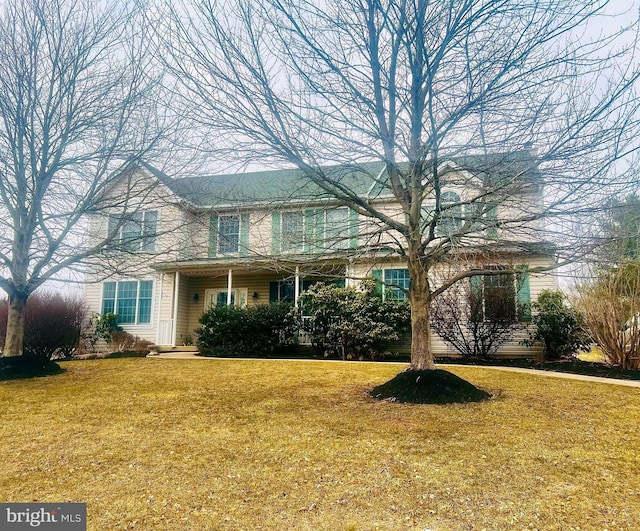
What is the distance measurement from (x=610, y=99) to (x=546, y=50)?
0.92 meters

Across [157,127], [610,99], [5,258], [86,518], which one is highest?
[157,127]

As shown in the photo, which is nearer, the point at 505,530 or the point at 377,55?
the point at 505,530

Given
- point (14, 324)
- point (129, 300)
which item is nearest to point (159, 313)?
point (129, 300)

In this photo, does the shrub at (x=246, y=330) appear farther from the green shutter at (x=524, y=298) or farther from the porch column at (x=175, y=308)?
the green shutter at (x=524, y=298)

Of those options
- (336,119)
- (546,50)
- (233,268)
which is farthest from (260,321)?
(546,50)

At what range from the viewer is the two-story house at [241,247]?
7.07 metres

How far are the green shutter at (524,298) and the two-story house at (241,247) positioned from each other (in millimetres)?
47

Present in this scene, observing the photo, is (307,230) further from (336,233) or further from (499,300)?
(499,300)

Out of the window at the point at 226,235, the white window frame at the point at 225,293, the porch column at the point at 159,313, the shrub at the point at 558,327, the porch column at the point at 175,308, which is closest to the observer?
the window at the point at 226,235

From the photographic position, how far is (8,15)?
7.93 meters

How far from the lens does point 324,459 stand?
158 inches

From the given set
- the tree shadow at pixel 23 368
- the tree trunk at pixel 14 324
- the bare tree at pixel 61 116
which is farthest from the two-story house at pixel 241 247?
the tree shadow at pixel 23 368

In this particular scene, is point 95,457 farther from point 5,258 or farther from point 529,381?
point 529,381

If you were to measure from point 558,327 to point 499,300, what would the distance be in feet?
5.69
